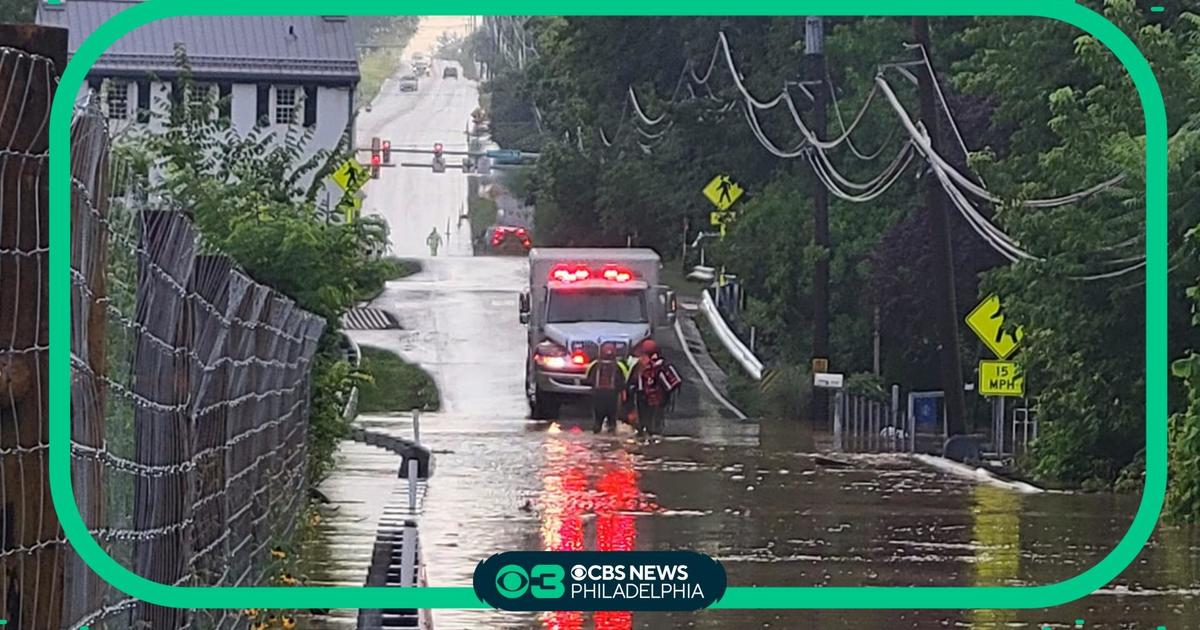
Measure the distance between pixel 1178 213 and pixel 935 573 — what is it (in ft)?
2.40

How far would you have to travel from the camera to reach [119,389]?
4.19 metres

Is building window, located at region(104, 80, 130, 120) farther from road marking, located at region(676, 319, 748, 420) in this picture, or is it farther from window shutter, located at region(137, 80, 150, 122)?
road marking, located at region(676, 319, 748, 420)

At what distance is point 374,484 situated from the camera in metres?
7.98

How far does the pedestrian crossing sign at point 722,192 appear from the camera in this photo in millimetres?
3523

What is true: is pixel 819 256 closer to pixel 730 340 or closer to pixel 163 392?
pixel 730 340

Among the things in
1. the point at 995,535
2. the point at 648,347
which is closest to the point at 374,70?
the point at 648,347

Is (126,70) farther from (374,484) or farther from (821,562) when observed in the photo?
(374,484)

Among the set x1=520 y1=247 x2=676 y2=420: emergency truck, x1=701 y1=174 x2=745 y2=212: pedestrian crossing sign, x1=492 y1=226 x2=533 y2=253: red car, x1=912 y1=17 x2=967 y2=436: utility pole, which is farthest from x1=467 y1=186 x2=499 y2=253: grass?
x1=912 y1=17 x2=967 y2=436: utility pole

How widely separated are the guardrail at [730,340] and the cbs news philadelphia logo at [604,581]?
0.37m

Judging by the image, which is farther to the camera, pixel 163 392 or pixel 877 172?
pixel 163 392

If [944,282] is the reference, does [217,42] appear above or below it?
above

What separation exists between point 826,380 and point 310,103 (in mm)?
987

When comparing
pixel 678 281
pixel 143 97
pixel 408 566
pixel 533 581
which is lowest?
pixel 408 566

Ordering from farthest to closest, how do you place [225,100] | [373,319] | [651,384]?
1. [225,100]
2. [373,319]
3. [651,384]
